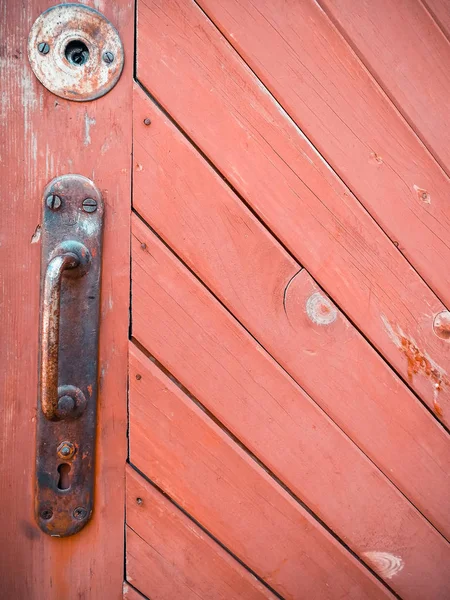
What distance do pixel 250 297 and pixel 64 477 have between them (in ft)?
1.35

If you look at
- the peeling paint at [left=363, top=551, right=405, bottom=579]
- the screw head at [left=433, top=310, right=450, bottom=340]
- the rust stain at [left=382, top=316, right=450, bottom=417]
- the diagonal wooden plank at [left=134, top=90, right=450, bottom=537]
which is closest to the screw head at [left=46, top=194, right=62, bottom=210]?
the diagonal wooden plank at [left=134, top=90, right=450, bottom=537]

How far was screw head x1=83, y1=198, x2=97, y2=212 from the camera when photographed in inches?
27.2

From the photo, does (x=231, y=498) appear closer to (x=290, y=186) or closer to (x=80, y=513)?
(x=80, y=513)

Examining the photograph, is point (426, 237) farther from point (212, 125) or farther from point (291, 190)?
point (212, 125)

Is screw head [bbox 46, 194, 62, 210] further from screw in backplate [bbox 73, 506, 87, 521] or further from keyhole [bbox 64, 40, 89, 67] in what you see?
screw in backplate [bbox 73, 506, 87, 521]

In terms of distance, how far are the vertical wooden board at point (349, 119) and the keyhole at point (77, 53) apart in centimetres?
20

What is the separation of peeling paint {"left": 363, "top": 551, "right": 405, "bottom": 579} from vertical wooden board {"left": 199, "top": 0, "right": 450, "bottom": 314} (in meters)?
0.49

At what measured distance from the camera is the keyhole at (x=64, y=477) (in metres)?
0.70

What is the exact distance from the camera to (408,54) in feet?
2.58

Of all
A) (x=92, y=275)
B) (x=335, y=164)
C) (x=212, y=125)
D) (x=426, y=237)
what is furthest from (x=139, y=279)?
(x=426, y=237)

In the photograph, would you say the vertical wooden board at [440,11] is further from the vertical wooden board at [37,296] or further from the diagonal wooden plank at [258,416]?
the diagonal wooden plank at [258,416]

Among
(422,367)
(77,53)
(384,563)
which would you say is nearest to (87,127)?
(77,53)

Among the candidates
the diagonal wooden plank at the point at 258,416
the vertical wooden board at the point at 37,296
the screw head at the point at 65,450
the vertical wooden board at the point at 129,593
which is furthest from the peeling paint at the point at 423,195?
the vertical wooden board at the point at 129,593

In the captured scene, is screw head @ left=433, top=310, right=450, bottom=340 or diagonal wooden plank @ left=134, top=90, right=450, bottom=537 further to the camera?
screw head @ left=433, top=310, right=450, bottom=340
